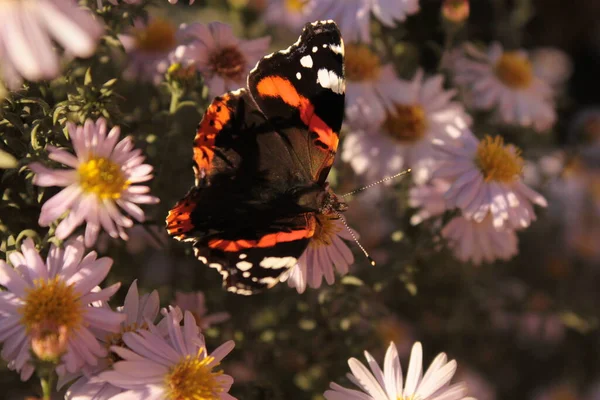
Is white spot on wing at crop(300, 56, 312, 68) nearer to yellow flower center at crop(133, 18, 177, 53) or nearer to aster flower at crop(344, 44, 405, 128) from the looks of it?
aster flower at crop(344, 44, 405, 128)

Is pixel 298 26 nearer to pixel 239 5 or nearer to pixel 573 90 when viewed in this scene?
pixel 239 5

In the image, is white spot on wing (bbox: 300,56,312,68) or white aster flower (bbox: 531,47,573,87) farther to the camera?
white aster flower (bbox: 531,47,573,87)

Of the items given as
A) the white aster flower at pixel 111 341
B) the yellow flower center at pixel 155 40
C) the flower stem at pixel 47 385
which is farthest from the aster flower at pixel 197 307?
the yellow flower center at pixel 155 40

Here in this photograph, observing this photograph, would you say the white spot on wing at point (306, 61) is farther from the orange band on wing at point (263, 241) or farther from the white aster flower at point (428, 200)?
the white aster flower at point (428, 200)

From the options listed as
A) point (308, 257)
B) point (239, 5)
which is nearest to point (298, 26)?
point (239, 5)

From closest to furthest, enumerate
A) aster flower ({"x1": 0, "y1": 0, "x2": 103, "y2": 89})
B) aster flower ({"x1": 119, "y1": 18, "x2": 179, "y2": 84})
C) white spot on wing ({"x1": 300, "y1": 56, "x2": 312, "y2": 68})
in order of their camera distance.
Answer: aster flower ({"x1": 0, "y1": 0, "x2": 103, "y2": 89})
white spot on wing ({"x1": 300, "y1": 56, "x2": 312, "y2": 68})
aster flower ({"x1": 119, "y1": 18, "x2": 179, "y2": 84})

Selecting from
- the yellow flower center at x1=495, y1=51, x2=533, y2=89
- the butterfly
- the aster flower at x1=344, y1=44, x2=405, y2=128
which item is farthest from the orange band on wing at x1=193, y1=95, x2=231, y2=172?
the yellow flower center at x1=495, y1=51, x2=533, y2=89
